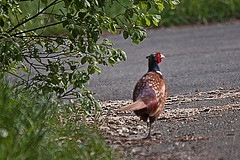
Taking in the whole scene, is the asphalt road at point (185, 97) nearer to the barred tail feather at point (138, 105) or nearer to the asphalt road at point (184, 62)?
the asphalt road at point (184, 62)

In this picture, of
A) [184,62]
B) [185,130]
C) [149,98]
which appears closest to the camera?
[149,98]

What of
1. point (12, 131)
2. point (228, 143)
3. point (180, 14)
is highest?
point (180, 14)

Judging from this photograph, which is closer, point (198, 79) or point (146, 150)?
point (146, 150)

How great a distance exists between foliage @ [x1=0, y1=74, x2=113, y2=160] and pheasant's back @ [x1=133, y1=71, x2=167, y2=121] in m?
0.49

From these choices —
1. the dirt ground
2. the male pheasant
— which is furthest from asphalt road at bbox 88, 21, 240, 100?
the male pheasant

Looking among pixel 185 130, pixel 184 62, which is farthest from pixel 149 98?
pixel 184 62

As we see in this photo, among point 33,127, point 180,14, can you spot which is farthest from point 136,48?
point 33,127

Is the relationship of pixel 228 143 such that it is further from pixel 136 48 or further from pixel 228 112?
pixel 136 48

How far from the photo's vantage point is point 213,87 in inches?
306

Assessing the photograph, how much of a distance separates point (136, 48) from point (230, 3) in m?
4.11

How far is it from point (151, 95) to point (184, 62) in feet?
16.1

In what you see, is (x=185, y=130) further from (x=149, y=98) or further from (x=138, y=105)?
(x=138, y=105)

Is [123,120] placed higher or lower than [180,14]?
lower

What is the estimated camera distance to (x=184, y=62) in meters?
10.2
